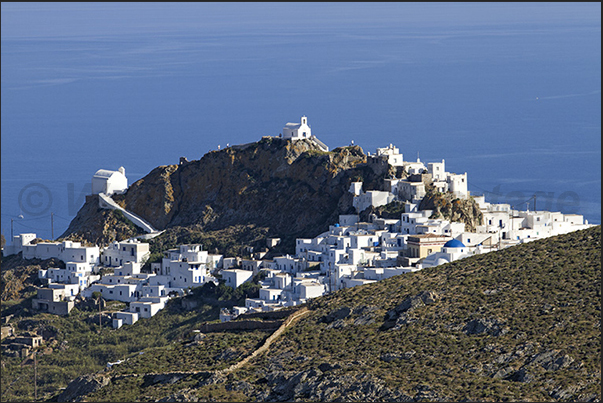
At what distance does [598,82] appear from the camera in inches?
6949

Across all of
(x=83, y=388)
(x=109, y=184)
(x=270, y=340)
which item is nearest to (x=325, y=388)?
(x=270, y=340)

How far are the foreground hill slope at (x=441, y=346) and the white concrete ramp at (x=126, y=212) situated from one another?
36.4 meters

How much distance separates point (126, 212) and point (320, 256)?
19684 mm

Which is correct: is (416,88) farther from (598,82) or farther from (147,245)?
(147,245)

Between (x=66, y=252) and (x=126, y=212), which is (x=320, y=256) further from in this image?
(x=126, y=212)

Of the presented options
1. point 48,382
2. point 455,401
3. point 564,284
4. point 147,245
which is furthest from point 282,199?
point 455,401

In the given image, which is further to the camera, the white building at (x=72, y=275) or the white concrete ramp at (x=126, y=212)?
the white concrete ramp at (x=126, y=212)

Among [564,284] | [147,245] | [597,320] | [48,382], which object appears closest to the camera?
[597,320]

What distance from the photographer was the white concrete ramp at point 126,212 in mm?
86125

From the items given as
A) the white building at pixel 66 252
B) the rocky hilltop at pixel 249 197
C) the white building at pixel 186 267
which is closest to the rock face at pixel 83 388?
the white building at pixel 186 267

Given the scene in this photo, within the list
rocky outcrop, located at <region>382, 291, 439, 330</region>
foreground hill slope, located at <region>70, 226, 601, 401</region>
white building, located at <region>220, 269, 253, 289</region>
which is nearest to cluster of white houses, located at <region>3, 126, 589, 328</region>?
white building, located at <region>220, 269, 253, 289</region>

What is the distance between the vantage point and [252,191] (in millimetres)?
84125

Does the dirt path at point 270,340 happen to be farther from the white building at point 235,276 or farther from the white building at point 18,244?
the white building at point 18,244

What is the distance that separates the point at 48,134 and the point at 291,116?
29414 mm
